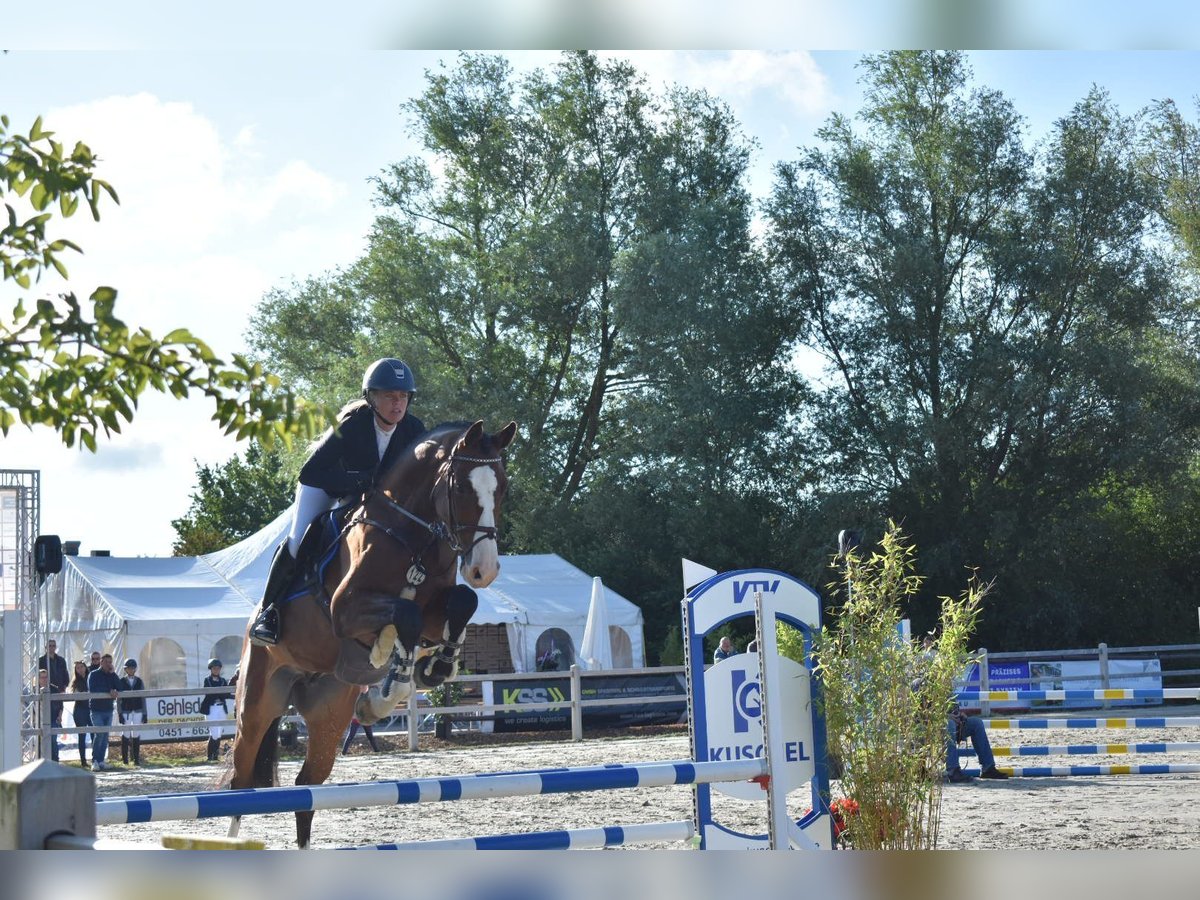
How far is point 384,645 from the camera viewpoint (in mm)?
3986

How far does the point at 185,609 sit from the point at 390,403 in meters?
11.4

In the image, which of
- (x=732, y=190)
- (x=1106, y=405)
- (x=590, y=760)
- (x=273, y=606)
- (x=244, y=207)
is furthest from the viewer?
(x=732, y=190)

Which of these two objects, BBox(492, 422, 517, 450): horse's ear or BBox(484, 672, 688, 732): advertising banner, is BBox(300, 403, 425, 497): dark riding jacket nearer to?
BBox(492, 422, 517, 450): horse's ear

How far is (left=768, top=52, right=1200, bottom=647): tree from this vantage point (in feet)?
66.0

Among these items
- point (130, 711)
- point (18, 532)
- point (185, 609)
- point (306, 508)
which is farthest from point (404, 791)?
point (185, 609)

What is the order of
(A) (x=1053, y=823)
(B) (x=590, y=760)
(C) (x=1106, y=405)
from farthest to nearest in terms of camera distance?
(C) (x=1106, y=405) → (B) (x=590, y=760) → (A) (x=1053, y=823)

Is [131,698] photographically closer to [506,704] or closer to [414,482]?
[506,704]

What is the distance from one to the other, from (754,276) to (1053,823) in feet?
51.6

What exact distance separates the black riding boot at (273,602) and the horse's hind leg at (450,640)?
1.84 ft

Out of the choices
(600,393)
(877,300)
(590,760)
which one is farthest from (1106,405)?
(590,760)

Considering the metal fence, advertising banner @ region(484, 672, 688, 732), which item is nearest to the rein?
the metal fence
